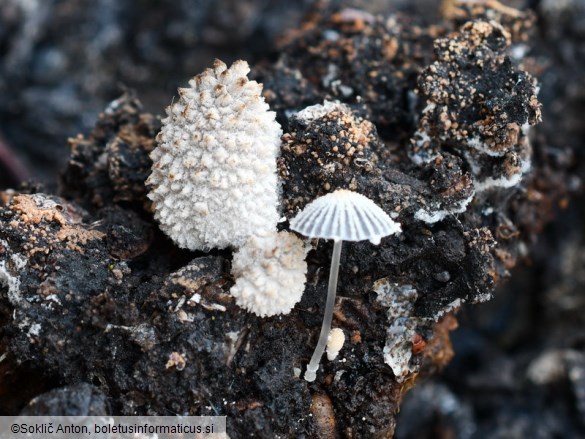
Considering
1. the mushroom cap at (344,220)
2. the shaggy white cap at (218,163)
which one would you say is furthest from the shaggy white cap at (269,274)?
the mushroom cap at (344,220)

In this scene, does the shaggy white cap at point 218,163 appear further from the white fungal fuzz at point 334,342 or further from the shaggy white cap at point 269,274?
the white fungal fuzz at point 334,342

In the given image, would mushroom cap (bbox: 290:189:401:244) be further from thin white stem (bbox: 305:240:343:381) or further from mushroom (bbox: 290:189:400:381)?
thin white stem (bbox: 305:240:343:381)

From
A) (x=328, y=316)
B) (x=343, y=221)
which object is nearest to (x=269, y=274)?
(x=328, y=316)

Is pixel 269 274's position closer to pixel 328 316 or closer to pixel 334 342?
pixel 328 316

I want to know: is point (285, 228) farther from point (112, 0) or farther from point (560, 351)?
point (112, 0)

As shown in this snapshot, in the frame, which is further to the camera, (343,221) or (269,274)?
(269,274)

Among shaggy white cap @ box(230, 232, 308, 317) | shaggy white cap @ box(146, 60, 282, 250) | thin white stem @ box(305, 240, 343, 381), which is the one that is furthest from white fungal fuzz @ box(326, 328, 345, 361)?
shaggy white cap @ box(146, 60, 282, 250)
